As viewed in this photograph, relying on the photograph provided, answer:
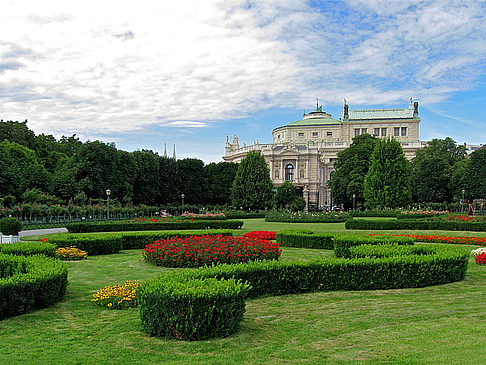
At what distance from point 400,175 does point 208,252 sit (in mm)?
34432

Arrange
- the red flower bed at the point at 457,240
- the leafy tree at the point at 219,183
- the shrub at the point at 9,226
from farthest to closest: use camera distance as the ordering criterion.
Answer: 1. the leafy tree at the point at 219,183
2. the shrub at the point at 9,226
3. the red flower bed at the point at 457,240

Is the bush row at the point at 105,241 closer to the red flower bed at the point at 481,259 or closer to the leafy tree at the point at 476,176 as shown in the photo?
the red flower bed at the point at 481,259

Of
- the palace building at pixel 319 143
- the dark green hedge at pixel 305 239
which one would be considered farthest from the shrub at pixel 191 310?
the palace building at pixel 319 143

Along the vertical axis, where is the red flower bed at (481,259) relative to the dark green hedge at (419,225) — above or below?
below

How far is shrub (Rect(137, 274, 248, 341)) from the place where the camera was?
587cm

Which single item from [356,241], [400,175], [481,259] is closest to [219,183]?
[400,175]

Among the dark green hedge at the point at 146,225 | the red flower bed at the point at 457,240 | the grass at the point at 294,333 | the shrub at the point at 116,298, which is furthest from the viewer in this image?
the dark green hedge at the point at 146,225

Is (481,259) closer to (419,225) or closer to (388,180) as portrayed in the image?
(419,225)

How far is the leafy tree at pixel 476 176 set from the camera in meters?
46.7

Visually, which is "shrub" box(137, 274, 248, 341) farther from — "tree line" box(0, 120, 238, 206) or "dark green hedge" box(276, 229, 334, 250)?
"tree line" box(0, 120, 238, 206)

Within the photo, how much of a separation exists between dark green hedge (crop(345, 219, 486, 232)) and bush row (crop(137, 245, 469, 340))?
43.4 ft

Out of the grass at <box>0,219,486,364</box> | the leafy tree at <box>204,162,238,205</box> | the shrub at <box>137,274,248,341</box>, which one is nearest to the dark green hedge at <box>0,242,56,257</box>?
the grass at <box>0,219,486,364</box>

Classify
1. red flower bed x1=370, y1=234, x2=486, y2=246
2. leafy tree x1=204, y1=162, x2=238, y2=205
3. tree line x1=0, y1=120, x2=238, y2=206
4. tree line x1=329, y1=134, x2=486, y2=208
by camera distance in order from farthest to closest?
leafy tree x1=204, y1=162, x2=238, y2=205 < tree line x1=329, y1=134, x2=486, y2=208 < tree line x1=0, y1=120, x2=238, y2=206 < red flower bed x1=370, y1=234, x2=486, y2=246

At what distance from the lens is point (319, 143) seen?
3297 inches
